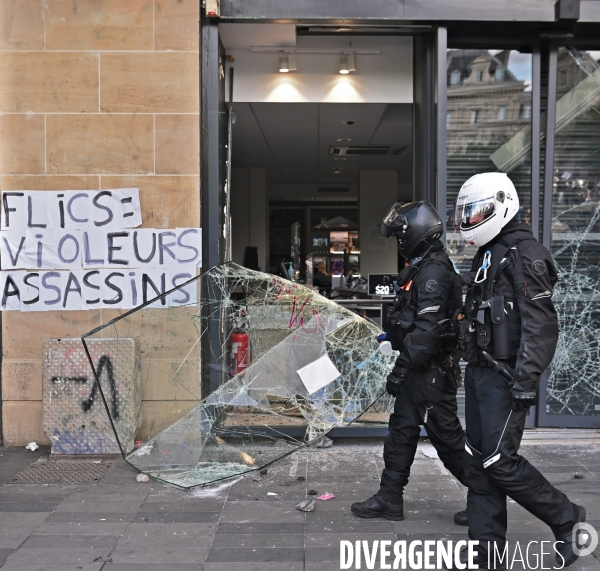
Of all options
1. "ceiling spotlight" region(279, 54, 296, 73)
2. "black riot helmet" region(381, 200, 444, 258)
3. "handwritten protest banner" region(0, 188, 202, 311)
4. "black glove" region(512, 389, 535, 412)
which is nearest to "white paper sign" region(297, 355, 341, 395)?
"black riot helmet" region(381, 200, 444, 258)

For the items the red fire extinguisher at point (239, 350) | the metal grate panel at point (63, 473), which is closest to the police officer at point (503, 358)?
the red fire extinguisher at point (239, 350)

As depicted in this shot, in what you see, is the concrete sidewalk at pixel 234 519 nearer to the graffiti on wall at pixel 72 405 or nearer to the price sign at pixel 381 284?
the graffiti on wall at pixel 72 405

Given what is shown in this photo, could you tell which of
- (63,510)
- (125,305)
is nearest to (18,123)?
(125,305)

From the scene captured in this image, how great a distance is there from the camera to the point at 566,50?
5.68 metres

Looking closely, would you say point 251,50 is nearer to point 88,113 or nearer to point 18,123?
point 88,113

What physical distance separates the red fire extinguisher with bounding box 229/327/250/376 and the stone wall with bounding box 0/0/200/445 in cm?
121

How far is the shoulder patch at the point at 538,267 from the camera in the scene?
3.18 metres

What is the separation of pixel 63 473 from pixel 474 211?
355 cm

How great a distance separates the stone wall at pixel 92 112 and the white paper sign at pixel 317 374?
167cm

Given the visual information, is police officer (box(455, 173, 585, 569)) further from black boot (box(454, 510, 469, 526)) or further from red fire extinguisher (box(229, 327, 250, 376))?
red fire extinguisher (box(229, 327, 250, 376))

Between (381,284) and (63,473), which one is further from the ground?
(381,284)

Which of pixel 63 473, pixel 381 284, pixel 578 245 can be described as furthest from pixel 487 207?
pixel 381 284

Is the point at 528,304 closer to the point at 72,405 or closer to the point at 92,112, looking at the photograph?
the point at 72,405

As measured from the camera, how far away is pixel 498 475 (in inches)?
126
